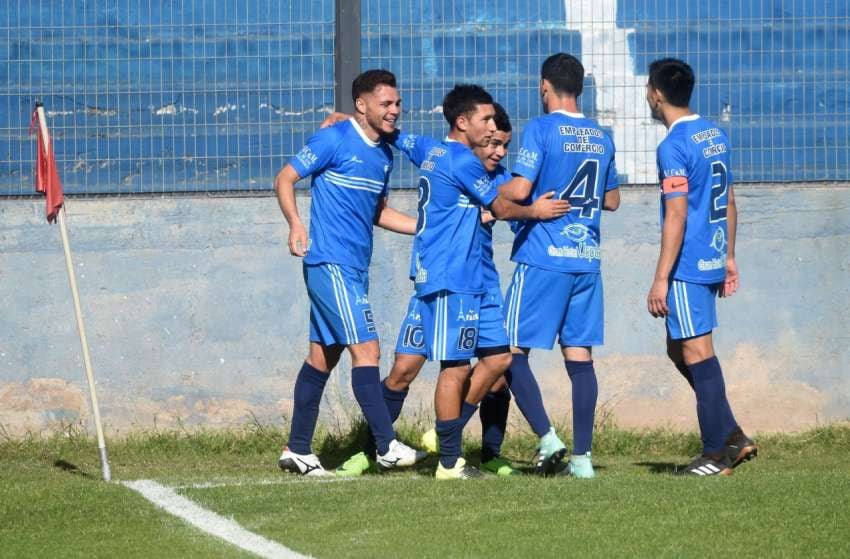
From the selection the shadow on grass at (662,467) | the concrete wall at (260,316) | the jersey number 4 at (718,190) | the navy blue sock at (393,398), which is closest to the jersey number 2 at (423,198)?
the navy blue sock at (393,398)

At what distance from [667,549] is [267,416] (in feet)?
15.9

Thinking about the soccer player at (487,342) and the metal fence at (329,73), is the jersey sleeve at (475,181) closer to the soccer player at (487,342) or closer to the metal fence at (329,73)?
the soccer player at (487,342)

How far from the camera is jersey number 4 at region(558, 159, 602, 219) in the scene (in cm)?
777

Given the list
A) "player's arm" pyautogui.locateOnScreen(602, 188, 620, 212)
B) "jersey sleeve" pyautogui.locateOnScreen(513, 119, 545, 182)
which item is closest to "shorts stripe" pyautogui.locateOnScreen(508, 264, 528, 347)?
"jersey sleeve" pyautogui.locateOnScreen(513, 119, 545, 182)

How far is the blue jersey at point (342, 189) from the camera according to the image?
821cm

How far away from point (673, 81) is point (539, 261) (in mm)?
1170

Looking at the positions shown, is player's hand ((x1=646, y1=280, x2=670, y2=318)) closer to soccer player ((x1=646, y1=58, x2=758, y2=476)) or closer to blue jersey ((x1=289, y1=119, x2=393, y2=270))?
soccer player ((x1=646, y1=58, x2=758, y2=476))

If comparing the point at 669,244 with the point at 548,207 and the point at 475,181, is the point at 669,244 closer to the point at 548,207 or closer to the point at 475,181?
the point at 548,207

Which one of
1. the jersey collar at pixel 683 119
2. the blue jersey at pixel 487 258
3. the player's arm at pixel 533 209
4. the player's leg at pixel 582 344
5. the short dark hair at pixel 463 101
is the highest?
the short dark hair at pixel 463 101

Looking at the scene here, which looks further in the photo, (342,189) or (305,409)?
(305,409)

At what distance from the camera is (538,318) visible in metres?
7.75

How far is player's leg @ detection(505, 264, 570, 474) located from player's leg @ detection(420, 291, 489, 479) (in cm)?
24

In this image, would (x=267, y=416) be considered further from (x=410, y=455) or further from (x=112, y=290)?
(x=410, y=455)

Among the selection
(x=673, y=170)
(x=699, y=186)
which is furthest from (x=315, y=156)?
(x=699, y=186)
